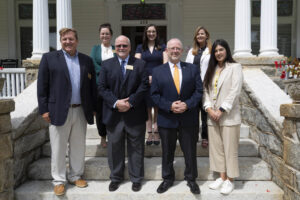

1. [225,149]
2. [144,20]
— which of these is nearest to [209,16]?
[144,20]

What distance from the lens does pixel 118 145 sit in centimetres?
319

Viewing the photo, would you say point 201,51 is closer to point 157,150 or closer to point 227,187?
point 157,150

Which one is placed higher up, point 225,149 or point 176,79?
point 176,79

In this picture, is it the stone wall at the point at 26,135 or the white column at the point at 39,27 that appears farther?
the white column at the point at 39,27

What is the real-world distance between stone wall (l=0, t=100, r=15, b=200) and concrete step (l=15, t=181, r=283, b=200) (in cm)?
21

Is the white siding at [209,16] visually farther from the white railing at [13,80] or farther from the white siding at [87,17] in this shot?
the white railing at [13,80]

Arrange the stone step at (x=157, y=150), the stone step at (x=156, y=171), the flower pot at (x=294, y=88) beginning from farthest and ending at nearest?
the stone step at (x=157, y=150)
the stone step at (x=156, y=171)
the flower pot at (x=294, y=88)

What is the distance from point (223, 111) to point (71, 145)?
71.2 inches

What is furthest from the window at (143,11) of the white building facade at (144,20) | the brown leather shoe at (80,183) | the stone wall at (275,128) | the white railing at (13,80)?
the brown leather shoe at (80,183)

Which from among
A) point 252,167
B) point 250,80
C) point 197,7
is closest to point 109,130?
point 252,167

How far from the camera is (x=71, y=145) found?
323 cm

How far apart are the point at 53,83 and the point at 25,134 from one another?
2.85 feet

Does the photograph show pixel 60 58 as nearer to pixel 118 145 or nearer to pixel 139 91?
pixel 139 91

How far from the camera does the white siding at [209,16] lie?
912 centimetres
